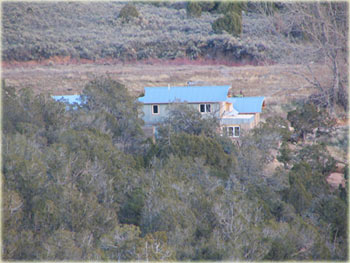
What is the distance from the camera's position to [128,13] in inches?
1977

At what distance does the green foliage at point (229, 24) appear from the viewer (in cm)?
4466

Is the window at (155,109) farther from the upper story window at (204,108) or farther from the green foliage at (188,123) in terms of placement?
the green foliage at (188,123)

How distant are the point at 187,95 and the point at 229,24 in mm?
22602

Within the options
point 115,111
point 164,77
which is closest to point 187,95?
point 115,111

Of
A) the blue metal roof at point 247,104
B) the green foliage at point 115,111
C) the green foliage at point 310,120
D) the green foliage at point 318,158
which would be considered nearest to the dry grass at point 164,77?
the blue metal roof at point 247,104

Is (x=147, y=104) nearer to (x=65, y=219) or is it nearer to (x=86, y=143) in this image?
(x=86, y=143)

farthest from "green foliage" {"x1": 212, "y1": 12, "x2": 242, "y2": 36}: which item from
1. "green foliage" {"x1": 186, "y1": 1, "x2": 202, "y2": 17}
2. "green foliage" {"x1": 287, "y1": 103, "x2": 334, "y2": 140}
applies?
"green foliage" {"x1": 287, "y1": 103, "x2": 334, "y2": 140}

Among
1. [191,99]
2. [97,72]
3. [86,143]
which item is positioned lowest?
[86,143]

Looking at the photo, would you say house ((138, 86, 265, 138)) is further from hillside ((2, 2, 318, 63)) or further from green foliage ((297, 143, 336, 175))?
hillside ((2, 2, 318, 63))

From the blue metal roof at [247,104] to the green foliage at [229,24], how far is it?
19457mm

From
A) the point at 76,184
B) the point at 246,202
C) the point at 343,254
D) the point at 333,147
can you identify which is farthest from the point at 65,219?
the point at 333,147

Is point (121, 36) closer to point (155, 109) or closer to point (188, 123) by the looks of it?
point (155, 109)

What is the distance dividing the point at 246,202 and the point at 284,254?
2253 mm

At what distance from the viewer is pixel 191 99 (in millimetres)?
23844
